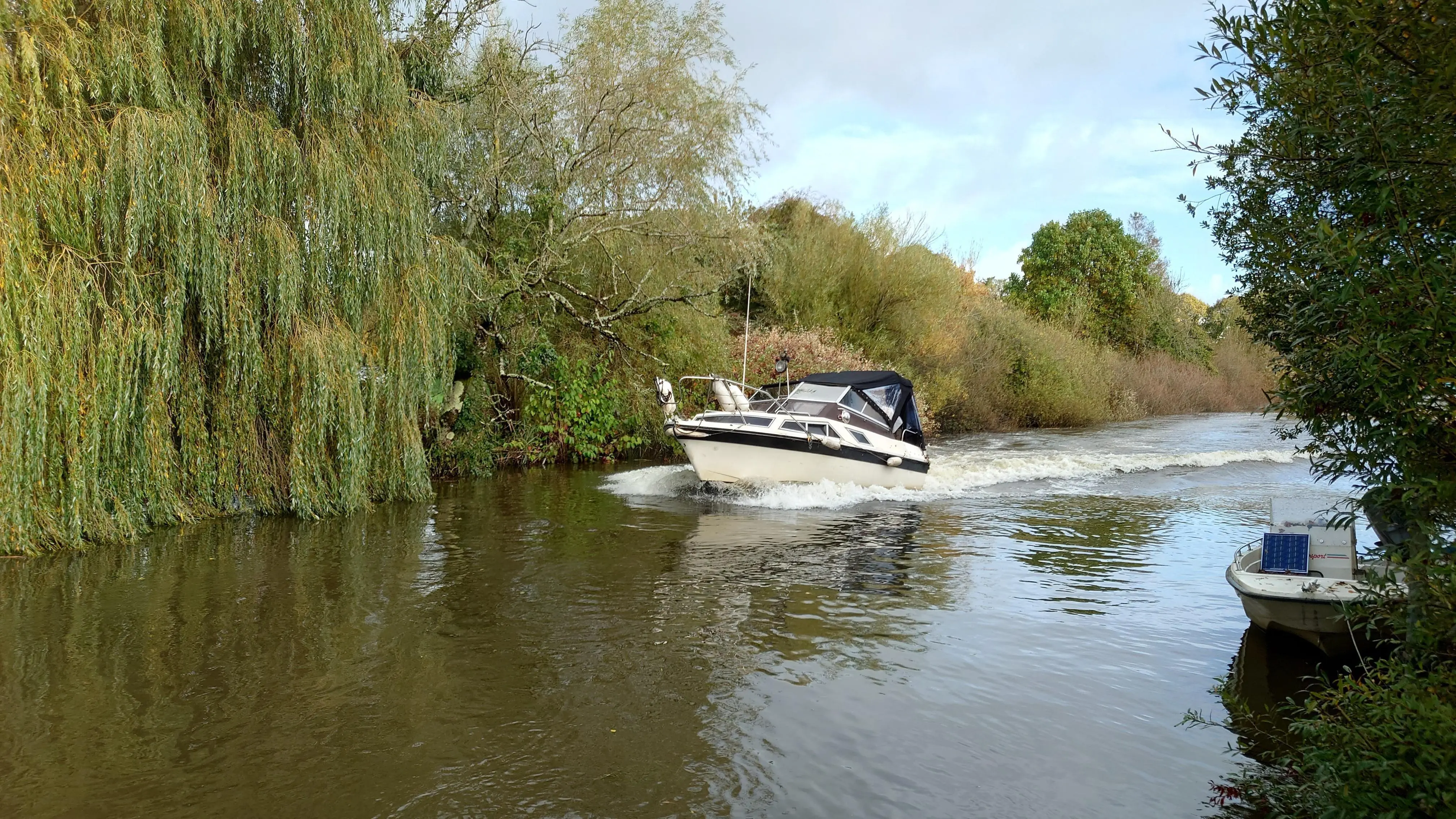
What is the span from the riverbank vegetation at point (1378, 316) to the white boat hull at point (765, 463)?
11.6 meters

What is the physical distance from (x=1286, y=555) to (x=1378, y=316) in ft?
15.6

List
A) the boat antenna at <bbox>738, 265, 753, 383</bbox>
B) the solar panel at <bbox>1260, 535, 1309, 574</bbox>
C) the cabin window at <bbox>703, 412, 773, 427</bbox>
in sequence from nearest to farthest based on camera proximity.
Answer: the solar panel at <bbox>1260, 535, 1309, 574</bbox>, the cabin window at <bbox>703, 412, 773, 427</bbox>, the boat antenna at <bbox>738, 265, 753, 383</bbox>

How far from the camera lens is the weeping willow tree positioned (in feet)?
32.4

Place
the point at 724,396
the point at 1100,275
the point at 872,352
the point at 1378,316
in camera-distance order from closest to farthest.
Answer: the point at 1378,316
the point at 724,396
the point at 872,352
the point at 1100,275

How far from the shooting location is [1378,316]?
12.2ft

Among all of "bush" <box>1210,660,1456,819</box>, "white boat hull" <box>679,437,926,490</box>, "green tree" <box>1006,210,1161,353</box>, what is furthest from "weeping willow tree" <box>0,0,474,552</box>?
"green tree" <box>1006,210,1161,353</box>

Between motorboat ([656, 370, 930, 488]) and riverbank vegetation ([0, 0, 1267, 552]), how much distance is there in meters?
4.30

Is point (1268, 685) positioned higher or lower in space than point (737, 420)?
lower

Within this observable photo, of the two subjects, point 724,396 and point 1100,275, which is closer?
point 724,396

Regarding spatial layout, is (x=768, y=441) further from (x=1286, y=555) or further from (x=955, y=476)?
(x=1286, y=555)

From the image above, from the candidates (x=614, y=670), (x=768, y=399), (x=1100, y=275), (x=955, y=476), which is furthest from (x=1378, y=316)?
(x=1100, y=275)

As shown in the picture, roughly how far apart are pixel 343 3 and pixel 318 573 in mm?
7911

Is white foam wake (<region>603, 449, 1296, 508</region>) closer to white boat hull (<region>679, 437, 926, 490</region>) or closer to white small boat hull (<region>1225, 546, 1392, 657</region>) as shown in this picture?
white boat hull (<region>679, 437, 926, 490</region>)

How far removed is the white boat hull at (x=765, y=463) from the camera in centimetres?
1600
